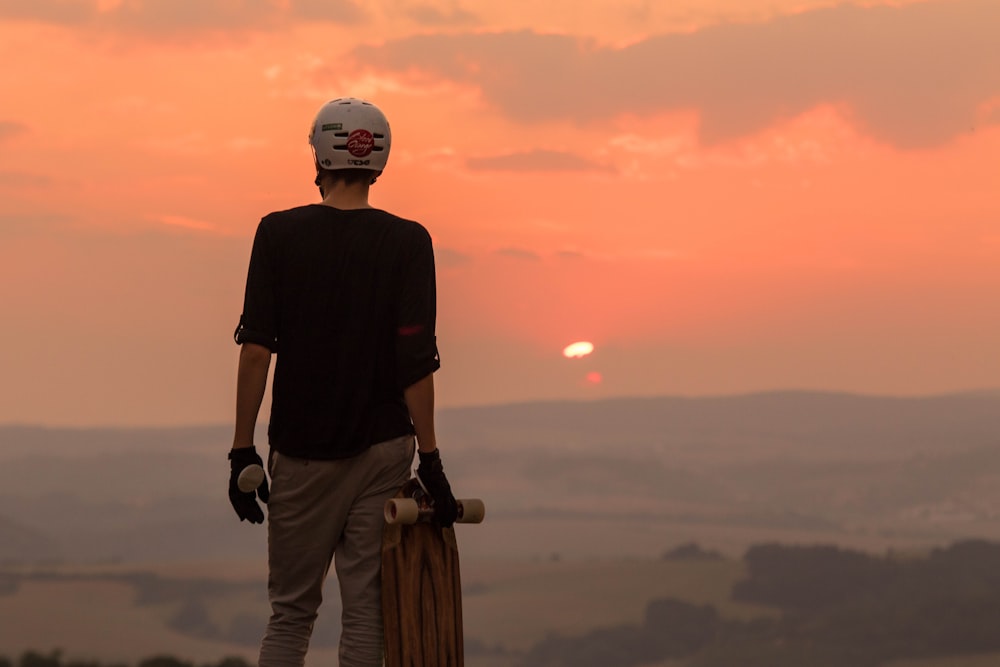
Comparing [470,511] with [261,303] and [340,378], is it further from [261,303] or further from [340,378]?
[261,303]

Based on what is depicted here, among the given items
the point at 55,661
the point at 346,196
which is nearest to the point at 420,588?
the point at 346,196

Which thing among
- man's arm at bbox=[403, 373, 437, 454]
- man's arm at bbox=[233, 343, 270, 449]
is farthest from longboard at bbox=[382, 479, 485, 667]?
man's arm at bbox=[233, 343, 270, 449]

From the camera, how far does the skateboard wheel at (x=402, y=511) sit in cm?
759

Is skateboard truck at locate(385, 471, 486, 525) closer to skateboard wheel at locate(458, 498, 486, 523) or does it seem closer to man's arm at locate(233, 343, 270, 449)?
skateboard wheel at locate(458, 498, 486, 523)

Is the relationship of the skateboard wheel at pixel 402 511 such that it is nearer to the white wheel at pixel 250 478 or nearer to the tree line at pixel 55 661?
the white wheel at pixel 250 478

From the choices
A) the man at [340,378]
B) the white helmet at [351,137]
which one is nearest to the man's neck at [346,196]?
the man at [340,378]

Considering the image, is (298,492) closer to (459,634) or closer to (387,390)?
(387,390)

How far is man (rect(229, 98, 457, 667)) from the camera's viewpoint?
25.4 ft

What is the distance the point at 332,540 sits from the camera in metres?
7.87

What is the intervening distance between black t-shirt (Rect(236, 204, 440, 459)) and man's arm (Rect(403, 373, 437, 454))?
0.15 ft

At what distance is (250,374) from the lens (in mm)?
7730

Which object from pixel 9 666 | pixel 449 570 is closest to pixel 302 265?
pixel 449 570

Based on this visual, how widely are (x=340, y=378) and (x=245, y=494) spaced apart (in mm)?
869

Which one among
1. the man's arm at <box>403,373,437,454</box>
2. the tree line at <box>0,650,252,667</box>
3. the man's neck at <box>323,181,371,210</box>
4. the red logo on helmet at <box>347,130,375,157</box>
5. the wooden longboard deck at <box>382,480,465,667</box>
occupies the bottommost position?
the tree line at <box>0,650,252,667</box>
